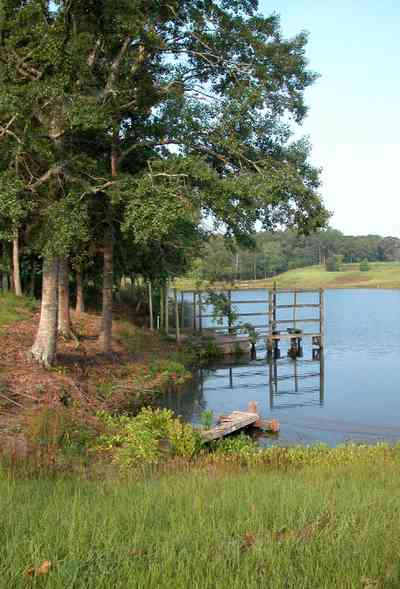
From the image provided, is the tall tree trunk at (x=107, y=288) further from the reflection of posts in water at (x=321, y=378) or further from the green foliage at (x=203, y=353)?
the reflection of posts in water at (x=321, y=378)

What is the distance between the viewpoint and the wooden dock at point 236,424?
45.5ft

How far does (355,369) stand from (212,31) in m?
18.2

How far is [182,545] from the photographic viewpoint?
4344 mm

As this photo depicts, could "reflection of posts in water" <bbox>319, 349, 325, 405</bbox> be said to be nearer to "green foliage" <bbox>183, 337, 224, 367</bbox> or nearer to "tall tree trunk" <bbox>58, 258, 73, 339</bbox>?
"green foliage" <bbox>183, 337, 224, 367</bbox>

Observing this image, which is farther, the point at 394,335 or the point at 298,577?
the point at 394,335

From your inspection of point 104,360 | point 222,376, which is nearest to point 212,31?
point 104,360

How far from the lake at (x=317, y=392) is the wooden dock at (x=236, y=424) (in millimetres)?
550

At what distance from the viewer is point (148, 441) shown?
11.5 meters

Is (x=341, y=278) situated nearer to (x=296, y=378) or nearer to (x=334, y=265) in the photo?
(x=334, y=265)

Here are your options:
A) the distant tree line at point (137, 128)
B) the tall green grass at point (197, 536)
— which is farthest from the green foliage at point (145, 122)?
the tall green grass at point (197, 536)

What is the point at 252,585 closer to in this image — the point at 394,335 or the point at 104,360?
the point at 104,360

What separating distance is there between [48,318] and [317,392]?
12619mm

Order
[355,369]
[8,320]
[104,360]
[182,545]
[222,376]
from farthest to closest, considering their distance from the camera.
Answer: [355,369]
[222,376]
[8,320]
[104,360]
[182,545]

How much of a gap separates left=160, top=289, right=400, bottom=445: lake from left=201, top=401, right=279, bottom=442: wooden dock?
550mm
